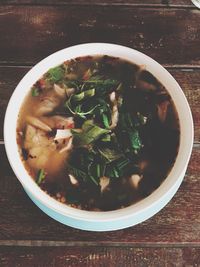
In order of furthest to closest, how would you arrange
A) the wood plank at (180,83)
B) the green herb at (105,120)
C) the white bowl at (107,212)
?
the wood plank at (180,83), the green herb at (105,120), the white bowl at (107,212)

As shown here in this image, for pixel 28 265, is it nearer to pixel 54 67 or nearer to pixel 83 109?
pixel 83 109

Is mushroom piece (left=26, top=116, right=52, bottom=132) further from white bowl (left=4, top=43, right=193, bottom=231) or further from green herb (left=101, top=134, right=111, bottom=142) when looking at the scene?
green herb (left=101, top=134, right=111, bottom=142)

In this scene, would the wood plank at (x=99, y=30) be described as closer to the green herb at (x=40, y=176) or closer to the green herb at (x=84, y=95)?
the green herb at (x=84, y=95)

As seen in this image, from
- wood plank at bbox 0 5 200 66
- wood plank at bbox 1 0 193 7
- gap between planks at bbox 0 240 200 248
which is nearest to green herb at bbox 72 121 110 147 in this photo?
gap between planks at bbox 0 240 200 248

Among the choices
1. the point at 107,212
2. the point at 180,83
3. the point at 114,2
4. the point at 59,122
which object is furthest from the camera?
the point at 114,2

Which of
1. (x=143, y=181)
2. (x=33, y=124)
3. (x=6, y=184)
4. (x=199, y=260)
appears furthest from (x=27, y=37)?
(x=199, y=260)

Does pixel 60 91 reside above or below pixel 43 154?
above

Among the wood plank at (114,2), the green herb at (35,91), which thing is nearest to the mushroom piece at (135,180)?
the green herb at (35,91)

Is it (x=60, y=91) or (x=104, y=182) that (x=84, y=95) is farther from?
(x=104, y=182)

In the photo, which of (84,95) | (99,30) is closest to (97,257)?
(84,95)
